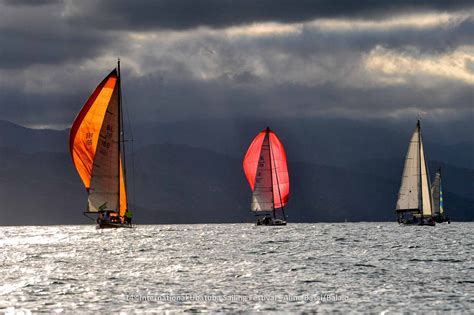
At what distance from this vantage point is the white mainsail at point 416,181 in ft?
550

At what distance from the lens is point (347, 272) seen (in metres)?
65.5

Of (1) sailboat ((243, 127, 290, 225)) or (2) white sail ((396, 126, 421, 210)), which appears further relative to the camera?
(2) white sail ((396, 126, 421, 210))

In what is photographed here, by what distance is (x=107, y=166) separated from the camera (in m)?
136

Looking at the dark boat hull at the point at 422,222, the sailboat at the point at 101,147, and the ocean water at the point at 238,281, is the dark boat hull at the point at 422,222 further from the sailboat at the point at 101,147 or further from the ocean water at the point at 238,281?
the ocean water at the point at 238,281

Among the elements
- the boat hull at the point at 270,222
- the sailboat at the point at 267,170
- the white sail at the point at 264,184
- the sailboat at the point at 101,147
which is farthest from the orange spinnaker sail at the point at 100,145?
the boat hull at the point at 270,222

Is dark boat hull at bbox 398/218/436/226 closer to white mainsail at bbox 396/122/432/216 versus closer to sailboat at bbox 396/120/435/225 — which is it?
sailboat at bbox 396/120/435/225

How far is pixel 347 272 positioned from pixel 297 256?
1796cm

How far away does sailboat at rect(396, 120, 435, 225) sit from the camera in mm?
167625

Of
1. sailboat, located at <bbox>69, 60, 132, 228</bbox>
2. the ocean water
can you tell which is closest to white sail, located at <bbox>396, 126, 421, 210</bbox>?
sailboat, located at <bbox>69, 60, 132, 228</bbox>

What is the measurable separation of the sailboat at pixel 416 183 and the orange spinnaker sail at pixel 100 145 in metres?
52.5

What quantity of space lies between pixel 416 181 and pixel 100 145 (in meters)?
60.5

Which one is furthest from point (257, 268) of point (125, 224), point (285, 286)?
point (125, 224)

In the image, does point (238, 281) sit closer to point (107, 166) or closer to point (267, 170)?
point (107, 166)

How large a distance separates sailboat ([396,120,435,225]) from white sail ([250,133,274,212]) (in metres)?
22.6
